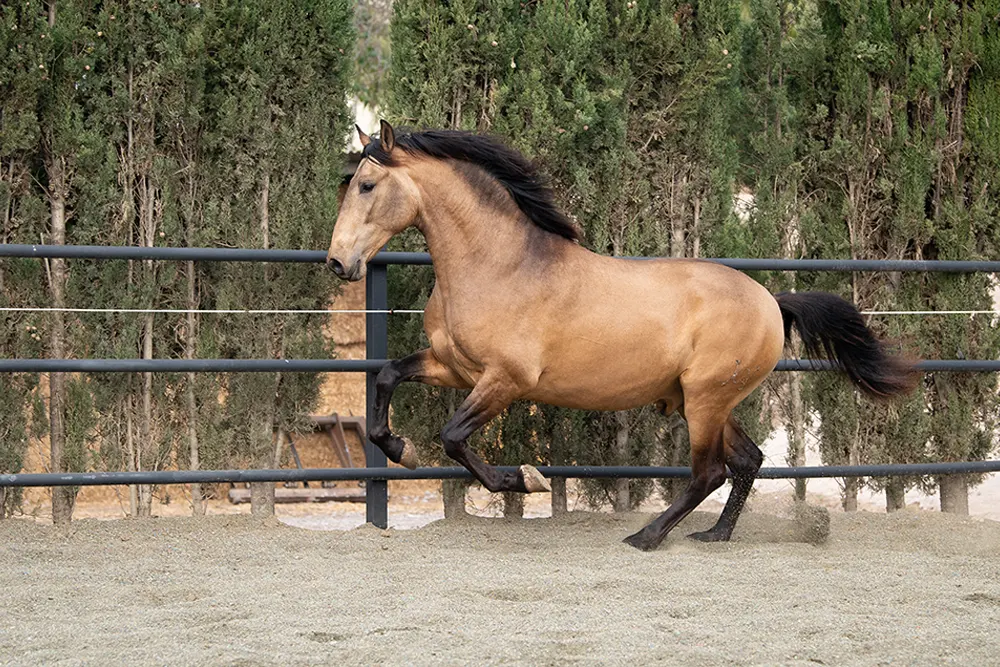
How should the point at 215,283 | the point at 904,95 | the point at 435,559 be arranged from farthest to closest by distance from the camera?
1. the point at 904,95
2. the point at 215,283
3. the point at 435,559

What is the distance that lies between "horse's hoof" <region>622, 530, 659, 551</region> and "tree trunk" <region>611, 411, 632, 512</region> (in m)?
1.07

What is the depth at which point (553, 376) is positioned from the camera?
5.45 meters

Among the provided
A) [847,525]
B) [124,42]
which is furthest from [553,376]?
[124,42]

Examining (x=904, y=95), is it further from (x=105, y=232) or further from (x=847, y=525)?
(x=105, y=232)

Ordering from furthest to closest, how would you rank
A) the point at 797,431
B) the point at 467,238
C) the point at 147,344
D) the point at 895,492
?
1. the point at 895,492
2. the point at 797,431
3. the point at 147,344
4. the point at 467,238

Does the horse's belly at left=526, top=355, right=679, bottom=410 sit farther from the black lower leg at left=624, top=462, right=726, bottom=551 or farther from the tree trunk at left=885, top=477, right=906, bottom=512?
the tree trunk at left=885, top=477, right=906, bottom=512

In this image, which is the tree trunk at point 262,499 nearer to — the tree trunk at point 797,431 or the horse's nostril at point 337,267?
the horse's nostril at point 337,267

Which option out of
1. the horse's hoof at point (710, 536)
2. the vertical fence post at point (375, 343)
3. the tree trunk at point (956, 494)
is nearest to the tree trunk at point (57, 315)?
the vertical fence post at point (375, 343)

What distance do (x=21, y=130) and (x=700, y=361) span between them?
3583mm

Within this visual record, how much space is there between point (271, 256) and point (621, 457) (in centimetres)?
230

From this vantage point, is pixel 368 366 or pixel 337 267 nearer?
pixel 337 267

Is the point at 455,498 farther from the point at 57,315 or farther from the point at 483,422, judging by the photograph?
the point at 57,315

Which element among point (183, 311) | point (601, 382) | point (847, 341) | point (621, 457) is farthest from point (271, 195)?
point (847, 341)

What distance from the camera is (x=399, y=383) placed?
5.56 metres
